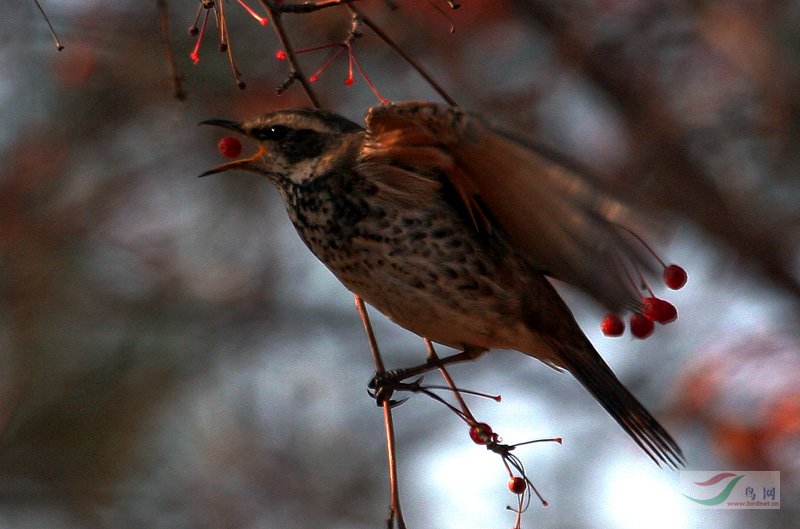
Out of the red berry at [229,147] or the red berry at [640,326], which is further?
the red berry at [229,147]

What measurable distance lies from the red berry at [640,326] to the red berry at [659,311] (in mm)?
104

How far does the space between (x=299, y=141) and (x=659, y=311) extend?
123cm

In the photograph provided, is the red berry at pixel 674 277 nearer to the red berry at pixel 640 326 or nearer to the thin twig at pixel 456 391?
the red berry at pixel 640 326

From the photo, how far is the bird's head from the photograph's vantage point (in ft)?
10.3

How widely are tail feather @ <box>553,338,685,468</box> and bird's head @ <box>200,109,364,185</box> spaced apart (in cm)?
97

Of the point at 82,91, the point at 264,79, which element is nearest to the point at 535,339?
the point at 264,79

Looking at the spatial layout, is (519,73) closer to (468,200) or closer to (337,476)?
(337,476)

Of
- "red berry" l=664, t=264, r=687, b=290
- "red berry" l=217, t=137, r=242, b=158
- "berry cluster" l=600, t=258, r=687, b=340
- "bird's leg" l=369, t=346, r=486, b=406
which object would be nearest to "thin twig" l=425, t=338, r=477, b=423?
"bird's leg" l=369, t=346, r=486, b=406

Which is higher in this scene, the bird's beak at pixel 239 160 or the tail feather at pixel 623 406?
Result: the bird's beak at pixel 239 160

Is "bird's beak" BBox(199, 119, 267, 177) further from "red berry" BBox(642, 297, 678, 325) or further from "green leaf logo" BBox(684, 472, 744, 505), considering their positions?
"green leaf logo" BBox(684, 472, 744, 505)

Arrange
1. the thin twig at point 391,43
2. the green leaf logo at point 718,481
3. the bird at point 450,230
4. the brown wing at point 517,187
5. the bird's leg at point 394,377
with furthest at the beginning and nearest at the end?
the green leaf logo at point 718,481
the bird's leg at point 394,377
the bird at point 450,230
the brown wing at point 517,187
the thin twig at point 391,43

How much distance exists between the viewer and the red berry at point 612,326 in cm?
320

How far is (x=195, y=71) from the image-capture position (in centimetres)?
653

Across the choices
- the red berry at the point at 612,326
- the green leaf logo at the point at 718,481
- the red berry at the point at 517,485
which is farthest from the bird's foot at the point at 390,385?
the green leaf logo at the point at 718,481
